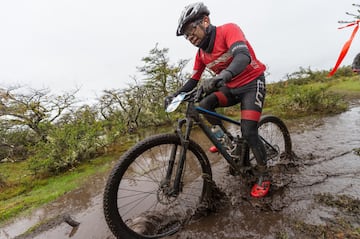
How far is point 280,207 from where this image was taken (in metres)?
2.26

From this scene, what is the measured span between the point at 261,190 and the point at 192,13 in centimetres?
231

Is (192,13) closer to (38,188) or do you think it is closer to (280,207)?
(280,207)

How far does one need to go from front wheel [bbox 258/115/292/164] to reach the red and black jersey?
97cm

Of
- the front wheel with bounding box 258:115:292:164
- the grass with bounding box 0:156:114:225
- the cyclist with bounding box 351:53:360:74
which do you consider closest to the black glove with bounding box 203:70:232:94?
the cyclist with bounding box 351:53:360:74

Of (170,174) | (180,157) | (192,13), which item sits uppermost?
(192,13)

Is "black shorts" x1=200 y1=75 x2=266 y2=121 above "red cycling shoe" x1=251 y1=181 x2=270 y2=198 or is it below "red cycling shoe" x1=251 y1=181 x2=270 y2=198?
above

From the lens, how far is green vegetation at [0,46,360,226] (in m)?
5.12

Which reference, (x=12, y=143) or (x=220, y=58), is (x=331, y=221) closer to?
(x=220, y=58)

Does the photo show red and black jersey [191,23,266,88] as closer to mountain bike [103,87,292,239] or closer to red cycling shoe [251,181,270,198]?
mountain bike [103,87,292,239]

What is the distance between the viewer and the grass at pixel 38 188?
3707 mm

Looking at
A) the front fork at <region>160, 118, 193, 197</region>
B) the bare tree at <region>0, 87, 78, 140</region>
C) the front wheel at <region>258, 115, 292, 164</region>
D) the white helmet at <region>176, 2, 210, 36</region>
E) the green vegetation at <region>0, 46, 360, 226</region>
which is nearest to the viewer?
the front fork at <region>160, 118, 193, 197</region>

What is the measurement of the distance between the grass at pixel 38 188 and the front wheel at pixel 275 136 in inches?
153

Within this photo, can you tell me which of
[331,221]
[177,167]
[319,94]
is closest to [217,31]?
[177,167]

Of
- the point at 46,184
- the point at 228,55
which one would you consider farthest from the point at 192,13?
the point at 46,184
